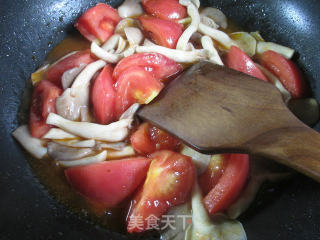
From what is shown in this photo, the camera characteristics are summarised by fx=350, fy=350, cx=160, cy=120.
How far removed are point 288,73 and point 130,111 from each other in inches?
39.4

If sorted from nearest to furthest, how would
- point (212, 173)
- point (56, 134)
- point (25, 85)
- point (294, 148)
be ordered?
point (294, 148) → point (212, 173) → point (56, 134) → point (25, 85)

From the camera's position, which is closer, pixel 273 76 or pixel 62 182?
pixel 62 182

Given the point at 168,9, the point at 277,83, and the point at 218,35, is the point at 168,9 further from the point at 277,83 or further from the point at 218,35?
the point at 277,83

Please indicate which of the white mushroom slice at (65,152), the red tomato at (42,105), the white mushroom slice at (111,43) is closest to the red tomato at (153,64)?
the white mushroom slice at (111,43)

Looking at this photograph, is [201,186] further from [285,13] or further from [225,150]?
[285,13]

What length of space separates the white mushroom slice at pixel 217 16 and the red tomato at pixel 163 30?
0.30 m

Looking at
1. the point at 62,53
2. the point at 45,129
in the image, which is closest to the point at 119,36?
the point at 62,53

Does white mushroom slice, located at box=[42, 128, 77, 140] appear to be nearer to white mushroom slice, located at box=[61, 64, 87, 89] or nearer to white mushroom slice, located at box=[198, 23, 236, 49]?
white mushroom slice, located at box=[61, 64, 87, 89]

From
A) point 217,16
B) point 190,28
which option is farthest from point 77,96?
point 217,16

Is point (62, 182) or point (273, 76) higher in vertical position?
point (273, 76)

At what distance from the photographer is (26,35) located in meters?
2.18

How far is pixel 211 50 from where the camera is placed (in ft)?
7.11

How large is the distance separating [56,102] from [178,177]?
0.81m

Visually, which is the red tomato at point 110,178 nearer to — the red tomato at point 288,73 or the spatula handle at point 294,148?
the spatula handle at point 294,148
